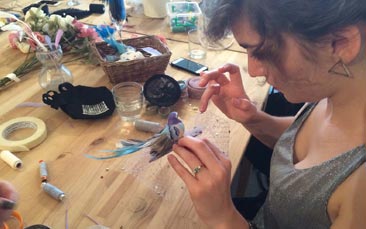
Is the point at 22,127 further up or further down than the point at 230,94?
further down

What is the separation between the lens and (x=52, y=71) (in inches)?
47.9

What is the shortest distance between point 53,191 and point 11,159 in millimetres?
180

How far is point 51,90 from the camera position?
1158 mm

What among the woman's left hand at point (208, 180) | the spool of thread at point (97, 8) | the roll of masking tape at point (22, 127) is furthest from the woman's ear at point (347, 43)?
the spool of thread at point (97, 8)

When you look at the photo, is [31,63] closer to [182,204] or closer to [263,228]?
[182,204]

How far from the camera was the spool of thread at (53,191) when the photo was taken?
804mm

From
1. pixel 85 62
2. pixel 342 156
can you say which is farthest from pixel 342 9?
pixel 85 62

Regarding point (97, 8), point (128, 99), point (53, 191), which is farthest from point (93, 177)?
point (97, 8)

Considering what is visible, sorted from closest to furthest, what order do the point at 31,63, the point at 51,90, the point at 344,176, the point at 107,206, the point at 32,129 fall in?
1. the point at 344,176
2. the point at 107,206
3. the point at 32,129
4. the point at 51,90
5. the point at 31,63

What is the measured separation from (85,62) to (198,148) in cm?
79

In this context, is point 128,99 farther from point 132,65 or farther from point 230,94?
point 230,94

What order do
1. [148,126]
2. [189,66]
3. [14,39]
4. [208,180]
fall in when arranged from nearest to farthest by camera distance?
[208,180] < [148,126] < [189,66] < [14,39]

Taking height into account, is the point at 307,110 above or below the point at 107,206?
above

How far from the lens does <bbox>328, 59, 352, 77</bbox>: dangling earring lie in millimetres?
643
